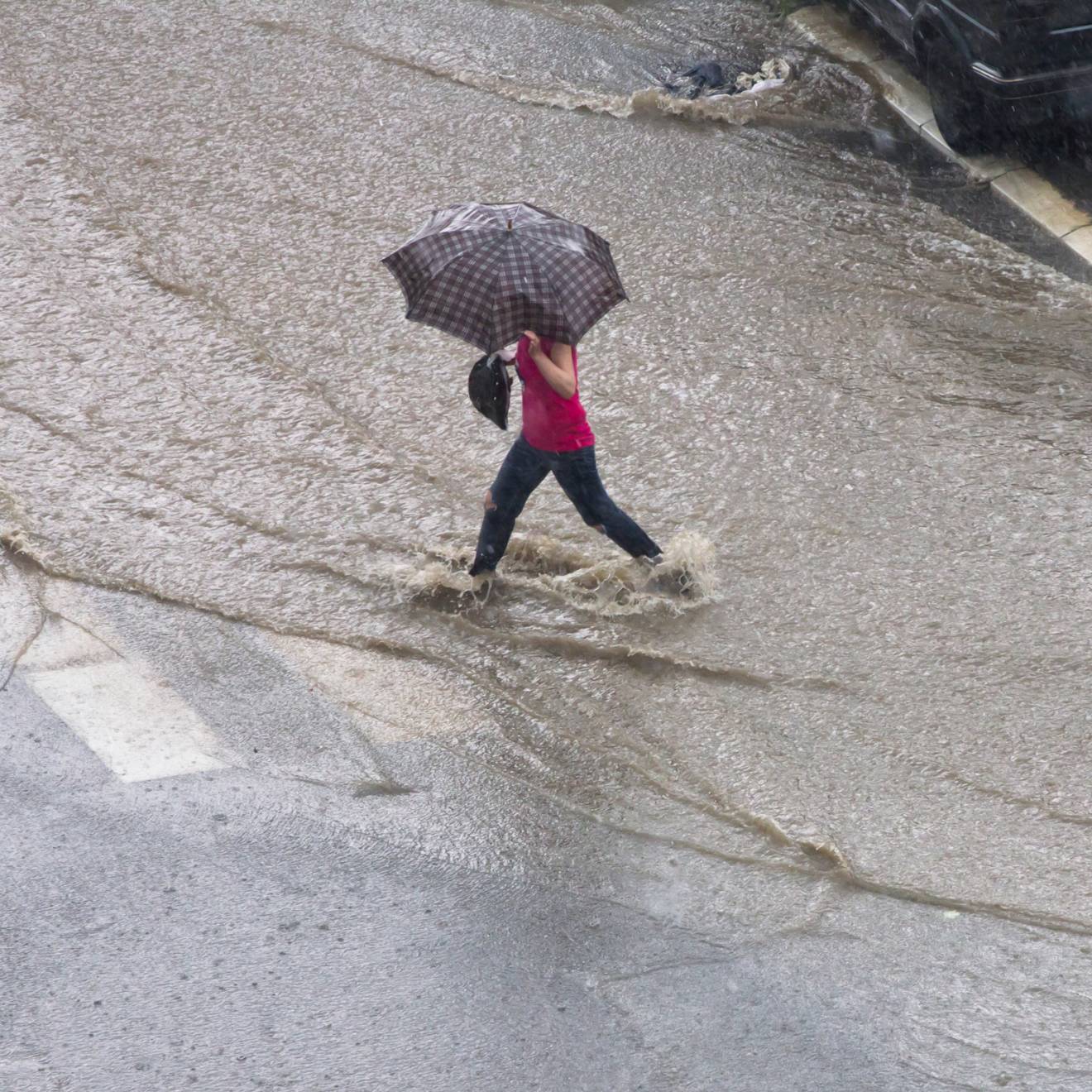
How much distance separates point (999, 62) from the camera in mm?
8297

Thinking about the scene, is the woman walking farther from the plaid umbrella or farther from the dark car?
the dark car

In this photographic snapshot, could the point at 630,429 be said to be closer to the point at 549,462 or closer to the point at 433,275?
the point at 549,462

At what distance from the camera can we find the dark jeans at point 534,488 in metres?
5.50

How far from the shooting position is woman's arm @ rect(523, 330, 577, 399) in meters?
5.04

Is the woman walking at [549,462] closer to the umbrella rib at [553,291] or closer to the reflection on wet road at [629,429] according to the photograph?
the umbrella rib at [553,291]

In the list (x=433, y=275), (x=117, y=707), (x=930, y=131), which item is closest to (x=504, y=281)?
(x=433, y=275)

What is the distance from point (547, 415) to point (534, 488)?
474mm

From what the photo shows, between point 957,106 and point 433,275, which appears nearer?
point 433,275

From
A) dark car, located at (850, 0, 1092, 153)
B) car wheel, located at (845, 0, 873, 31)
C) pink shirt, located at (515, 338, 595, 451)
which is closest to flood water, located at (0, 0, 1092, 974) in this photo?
dark car, located at (850, 0, 1092, 153)

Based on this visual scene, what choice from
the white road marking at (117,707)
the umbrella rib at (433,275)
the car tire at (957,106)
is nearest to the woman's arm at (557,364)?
the umbrella rib at (433,275)

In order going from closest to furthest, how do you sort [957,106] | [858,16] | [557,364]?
[557,364] → [957,106] → [858,16]

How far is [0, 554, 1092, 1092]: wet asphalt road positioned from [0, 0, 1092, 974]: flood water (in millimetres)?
282

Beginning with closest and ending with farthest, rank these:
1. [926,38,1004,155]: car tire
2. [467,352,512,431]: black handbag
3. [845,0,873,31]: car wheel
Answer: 1. [467,352,512,431]: black handbag
2. [926,38,1004,155]: car tire
3. [845,0,873,31]: car wheel

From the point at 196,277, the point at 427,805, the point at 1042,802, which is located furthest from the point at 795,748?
the point at 196,277
